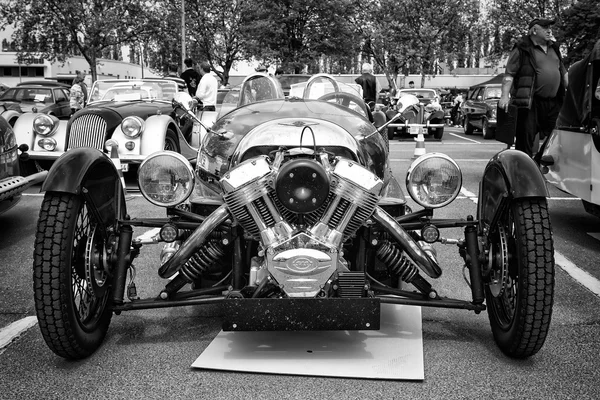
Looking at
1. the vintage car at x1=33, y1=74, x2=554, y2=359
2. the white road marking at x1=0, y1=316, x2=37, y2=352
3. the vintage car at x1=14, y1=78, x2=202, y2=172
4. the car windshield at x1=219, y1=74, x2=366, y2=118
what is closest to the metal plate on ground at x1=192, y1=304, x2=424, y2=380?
the vintage car at x1=33, y1=74, x2=554, y2=359

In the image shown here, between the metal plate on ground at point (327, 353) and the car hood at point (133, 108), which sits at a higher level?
the car hood at point (133, 108)

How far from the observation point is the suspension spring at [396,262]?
371 cm

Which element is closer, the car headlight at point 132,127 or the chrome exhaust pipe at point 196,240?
the chrome exhaust pipe at point 196,240

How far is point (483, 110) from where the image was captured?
20.1 meters

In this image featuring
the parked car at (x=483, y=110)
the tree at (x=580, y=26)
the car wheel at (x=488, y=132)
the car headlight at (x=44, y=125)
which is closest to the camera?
the car headlight at (x=44, y=125)

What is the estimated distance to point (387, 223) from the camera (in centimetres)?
357

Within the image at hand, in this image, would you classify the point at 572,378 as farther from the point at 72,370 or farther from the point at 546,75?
the point at 546,75

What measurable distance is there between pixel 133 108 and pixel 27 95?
11602mm

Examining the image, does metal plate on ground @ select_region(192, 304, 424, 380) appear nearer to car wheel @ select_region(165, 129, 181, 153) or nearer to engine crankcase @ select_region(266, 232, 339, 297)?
engine crankcase @ select_region(266, 232, 339, 297)

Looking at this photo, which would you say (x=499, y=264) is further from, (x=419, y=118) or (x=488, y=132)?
(x=488, y=132)

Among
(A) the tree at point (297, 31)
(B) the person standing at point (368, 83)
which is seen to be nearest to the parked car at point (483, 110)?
(B) the person standing at point (368, 83)

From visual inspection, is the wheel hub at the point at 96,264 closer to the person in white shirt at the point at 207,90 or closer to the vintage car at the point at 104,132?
the vintage car at the point at 104,132

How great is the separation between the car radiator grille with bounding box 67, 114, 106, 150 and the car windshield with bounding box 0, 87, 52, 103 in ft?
34.9

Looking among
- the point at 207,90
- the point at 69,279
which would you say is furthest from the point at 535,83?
the point at 207,90
